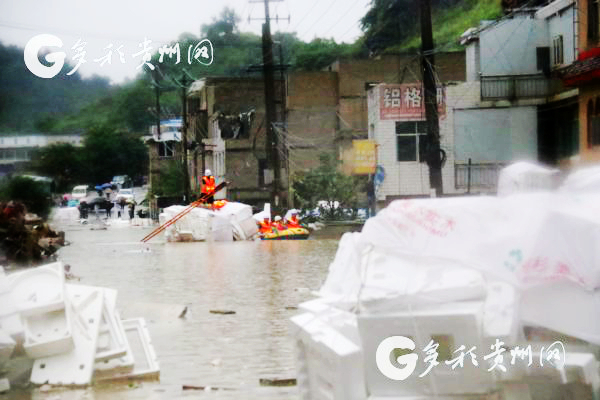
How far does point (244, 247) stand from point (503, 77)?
12.6 metres

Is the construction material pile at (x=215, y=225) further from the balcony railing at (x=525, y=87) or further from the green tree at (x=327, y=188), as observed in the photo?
the balcony railing at (x=525, y=87)

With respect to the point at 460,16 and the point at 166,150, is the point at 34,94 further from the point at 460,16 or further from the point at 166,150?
the point at 166,150

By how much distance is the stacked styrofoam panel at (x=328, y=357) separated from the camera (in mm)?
5855

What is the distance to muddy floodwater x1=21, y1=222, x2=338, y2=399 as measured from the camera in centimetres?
909

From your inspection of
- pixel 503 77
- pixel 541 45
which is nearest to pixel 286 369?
pixel 541 45

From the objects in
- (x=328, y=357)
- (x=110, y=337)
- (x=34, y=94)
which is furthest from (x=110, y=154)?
(x=328, y=357)

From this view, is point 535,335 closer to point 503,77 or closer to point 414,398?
point 414,398

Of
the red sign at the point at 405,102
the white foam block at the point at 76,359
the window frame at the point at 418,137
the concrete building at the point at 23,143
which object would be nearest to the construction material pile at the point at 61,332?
the white foam block at the point at 76,359

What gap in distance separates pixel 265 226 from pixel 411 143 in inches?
325

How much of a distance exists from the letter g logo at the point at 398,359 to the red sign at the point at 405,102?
18.2 meters

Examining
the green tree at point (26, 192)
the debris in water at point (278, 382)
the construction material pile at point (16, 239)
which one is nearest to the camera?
the debris in water at point (278, 382)

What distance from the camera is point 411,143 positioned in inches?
1133

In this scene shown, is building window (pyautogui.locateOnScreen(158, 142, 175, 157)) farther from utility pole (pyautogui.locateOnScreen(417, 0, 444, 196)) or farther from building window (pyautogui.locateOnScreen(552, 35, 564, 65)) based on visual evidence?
building window (pyautogui.locateOnScreen(552, 35, 564, 65))

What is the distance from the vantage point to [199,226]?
35.1 metres
